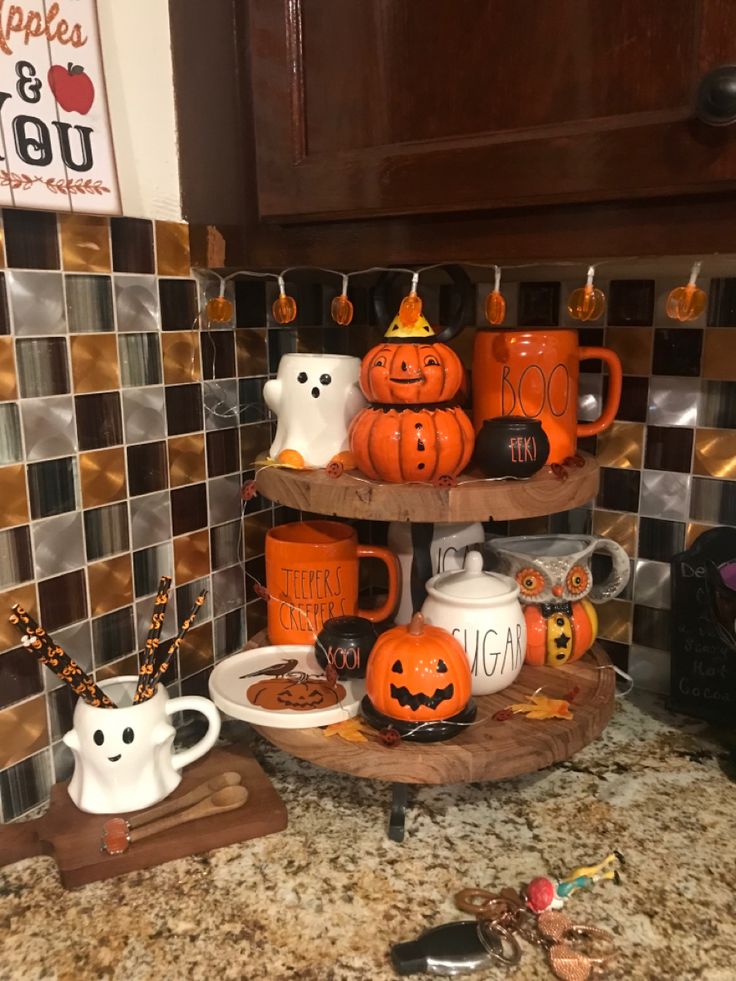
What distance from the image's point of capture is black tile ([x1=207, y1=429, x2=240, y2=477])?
1079 mm

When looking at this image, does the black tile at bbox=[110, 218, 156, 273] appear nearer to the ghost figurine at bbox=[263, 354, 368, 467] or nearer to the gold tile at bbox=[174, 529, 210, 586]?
the ghost figurine at bbox=[263, 354, 368, 467]

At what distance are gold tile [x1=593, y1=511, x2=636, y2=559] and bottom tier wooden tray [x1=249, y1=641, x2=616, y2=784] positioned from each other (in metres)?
0.30

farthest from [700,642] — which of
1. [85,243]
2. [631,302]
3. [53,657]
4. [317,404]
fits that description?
[85,243]

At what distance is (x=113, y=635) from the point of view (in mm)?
975

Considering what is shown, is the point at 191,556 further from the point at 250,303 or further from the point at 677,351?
the point at 677,351

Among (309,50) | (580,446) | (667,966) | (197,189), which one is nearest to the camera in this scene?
(667,966)

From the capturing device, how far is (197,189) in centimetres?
97

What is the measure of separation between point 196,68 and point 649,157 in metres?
0.54

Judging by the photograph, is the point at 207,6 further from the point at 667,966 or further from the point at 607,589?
the point at 667,966

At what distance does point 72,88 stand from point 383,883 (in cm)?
85

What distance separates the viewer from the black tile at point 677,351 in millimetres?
1062

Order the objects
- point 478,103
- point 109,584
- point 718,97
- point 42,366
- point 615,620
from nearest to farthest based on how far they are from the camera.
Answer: point 718,97 < point 478,103 < point 42,366 < point 109,584 < point 615,620

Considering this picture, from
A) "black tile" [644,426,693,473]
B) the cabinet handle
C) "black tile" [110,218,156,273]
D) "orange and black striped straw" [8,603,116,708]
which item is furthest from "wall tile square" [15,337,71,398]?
"black tile" [644,426,693,473]

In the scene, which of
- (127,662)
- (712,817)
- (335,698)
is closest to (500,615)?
(335,698)
